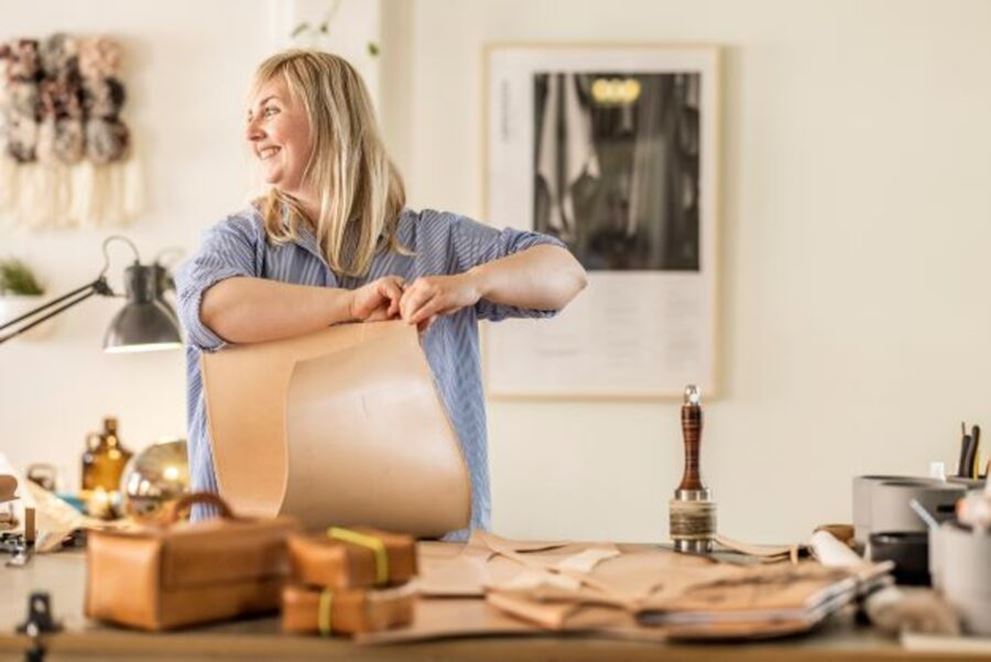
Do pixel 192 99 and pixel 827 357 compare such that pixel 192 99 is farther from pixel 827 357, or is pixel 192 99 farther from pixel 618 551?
pixel 618 551

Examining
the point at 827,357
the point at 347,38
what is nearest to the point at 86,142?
the point at 347,38

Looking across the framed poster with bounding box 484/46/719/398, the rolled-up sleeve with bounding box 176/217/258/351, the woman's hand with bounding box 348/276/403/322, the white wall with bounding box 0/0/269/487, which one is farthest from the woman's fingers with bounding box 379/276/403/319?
the white wall with bounding box 0/0/269/487

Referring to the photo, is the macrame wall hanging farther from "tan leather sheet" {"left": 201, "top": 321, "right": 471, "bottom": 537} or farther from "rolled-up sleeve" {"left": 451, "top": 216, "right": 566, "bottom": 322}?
"tan leather sheet" {"left": 201, "top": 321, "right": 471, "bottom": 537}

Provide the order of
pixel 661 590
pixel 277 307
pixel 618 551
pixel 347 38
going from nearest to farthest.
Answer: pixel 661 590, pixel 618 551, pixel 277 307, pixel 347 38

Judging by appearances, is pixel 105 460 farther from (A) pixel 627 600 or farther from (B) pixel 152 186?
(A) pixel 627 600

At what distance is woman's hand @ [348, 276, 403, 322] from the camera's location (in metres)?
2.20

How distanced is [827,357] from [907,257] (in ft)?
1.07

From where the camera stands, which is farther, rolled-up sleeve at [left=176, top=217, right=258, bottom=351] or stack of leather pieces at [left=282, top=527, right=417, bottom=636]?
rolled-up sleeve at [left=176, top=217, right=258, bottom=351]

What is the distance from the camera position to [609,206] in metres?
4.23

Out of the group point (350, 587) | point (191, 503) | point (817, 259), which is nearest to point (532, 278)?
point (191, 503)

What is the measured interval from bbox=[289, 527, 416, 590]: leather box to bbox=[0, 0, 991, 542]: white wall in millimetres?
2645

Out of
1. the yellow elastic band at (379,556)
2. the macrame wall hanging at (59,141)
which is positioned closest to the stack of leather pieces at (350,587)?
the yellow elastic band at (379,556)

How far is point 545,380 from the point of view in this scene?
4.22 meters

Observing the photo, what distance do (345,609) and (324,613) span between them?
21 millimetres
